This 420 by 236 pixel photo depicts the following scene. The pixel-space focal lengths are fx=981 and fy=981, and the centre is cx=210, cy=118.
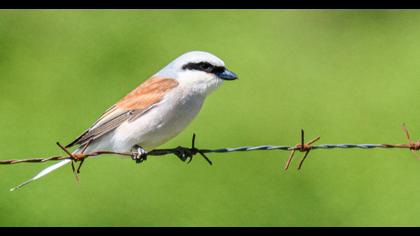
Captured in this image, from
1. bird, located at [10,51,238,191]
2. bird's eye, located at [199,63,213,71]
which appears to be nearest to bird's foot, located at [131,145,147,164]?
bird, located at [10,51,238,191]

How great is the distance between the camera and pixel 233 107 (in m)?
9.22

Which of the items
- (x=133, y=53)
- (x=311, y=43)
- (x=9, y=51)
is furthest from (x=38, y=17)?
(x=311, y=43)

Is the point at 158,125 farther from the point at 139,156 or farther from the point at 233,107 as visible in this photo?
the point at 233,107

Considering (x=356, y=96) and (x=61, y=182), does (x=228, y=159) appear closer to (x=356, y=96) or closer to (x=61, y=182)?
(x=61, y=182)

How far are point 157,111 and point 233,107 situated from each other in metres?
3.46

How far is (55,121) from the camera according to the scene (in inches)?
342

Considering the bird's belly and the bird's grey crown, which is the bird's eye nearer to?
the bird's grey crown

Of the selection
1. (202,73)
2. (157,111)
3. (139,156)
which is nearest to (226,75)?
(202,73)

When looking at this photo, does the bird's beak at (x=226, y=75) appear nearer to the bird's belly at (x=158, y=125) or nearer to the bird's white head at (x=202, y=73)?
the bird's white head at (x=202, y=73)

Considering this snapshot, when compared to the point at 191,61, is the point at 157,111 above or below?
below

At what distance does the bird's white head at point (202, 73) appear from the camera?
5.93m

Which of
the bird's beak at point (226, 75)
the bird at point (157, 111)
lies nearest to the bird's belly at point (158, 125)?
the bird at point (157, 111)

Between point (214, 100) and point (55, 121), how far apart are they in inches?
58.5

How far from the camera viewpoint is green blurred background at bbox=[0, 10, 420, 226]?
25.5 feet
